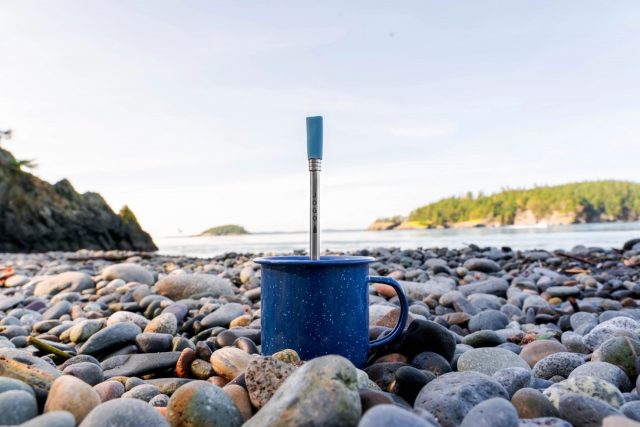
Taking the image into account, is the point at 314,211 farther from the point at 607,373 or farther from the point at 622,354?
the point at 622,354

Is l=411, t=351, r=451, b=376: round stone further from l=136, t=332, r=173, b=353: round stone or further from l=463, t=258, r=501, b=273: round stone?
l=463, t=258, r=501, b=273: round stone

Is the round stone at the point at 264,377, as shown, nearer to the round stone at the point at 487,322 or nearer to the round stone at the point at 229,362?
the round stone at the point at 229,362

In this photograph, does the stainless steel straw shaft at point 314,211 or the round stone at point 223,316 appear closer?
the stainless steel straw shaft at point 314,211

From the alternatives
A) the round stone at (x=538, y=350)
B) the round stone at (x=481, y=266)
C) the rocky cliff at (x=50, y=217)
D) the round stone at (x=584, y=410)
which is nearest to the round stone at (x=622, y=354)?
the round stone at (x=538, y=350)

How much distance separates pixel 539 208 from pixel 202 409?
6133 cm

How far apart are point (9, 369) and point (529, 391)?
65.6 inches

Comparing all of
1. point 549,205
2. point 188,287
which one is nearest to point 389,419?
point 188,287

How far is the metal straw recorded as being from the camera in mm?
1941

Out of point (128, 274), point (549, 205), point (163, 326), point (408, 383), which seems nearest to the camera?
point (408, 383)

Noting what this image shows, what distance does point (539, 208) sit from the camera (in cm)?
5778

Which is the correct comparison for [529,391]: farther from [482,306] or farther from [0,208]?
[0,208]

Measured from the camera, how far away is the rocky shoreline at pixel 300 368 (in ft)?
4.67

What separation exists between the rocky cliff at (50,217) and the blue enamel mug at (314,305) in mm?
20109

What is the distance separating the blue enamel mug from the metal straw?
147 mm
